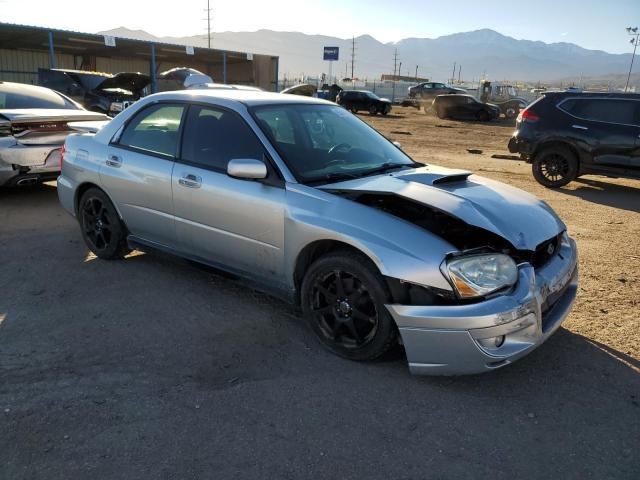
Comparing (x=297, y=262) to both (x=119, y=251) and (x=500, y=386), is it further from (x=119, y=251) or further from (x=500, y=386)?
(x=119, y=251)

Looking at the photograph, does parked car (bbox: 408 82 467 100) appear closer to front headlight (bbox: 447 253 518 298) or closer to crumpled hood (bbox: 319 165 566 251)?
crumpled hood (bbox: 319 165 566 251)

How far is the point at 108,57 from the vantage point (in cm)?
3900

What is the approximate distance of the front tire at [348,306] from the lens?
3.11m

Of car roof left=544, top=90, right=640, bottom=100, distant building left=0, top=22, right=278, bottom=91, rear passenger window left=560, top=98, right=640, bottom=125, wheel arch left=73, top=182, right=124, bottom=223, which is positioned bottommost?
wheel arch left=73, top=182, right=124, bottom=223

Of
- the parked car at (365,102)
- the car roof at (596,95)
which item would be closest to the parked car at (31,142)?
the car roof at (596,95)

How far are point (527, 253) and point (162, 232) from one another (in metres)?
2.84

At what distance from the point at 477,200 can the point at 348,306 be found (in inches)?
42.5

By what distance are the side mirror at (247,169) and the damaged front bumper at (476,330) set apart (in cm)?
125

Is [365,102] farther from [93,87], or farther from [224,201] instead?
[224,201]

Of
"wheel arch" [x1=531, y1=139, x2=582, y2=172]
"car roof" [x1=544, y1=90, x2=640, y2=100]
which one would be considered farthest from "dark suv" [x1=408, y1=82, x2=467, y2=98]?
"wheel arch" [x1=531, y1=139, x2=582, y2=172]

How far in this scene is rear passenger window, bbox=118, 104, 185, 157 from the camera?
14.1ft

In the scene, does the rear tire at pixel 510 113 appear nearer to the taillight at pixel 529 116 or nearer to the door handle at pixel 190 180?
the taillight at pixel 529 116

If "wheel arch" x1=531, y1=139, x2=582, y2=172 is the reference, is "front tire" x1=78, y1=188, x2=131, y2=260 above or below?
below

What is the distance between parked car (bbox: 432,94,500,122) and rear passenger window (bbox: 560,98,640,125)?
66.9ft
